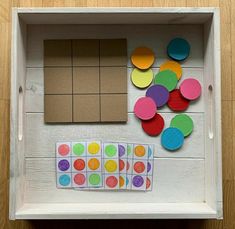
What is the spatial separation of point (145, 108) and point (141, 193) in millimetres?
184

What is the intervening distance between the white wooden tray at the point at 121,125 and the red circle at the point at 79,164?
49 mm

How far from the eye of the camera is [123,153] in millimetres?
746

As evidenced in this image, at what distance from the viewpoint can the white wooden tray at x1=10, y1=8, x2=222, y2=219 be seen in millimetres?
705

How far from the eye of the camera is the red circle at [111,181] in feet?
2.43

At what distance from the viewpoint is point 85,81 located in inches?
29.5

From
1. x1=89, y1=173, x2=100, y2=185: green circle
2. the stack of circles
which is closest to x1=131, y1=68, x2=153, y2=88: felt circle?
the stack of circles

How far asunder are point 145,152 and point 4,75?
0.37m

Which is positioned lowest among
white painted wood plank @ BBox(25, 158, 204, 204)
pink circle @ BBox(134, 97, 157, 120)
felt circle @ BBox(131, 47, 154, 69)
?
white painted wood plank @ BBox(25, 158, 204, 204)

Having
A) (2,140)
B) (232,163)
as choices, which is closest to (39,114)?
(2,140)

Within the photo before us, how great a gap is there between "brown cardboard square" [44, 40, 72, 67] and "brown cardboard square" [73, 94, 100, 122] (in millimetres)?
82

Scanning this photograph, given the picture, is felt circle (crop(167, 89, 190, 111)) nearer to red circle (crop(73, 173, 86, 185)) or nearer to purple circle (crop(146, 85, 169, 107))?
purple circle (crop(146, 85, 169, 107))

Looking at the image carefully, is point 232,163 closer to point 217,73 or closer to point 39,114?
point 217,73

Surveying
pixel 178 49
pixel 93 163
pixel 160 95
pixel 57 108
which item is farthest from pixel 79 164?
pixel 178 49

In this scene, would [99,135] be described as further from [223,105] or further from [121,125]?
[223,105]
